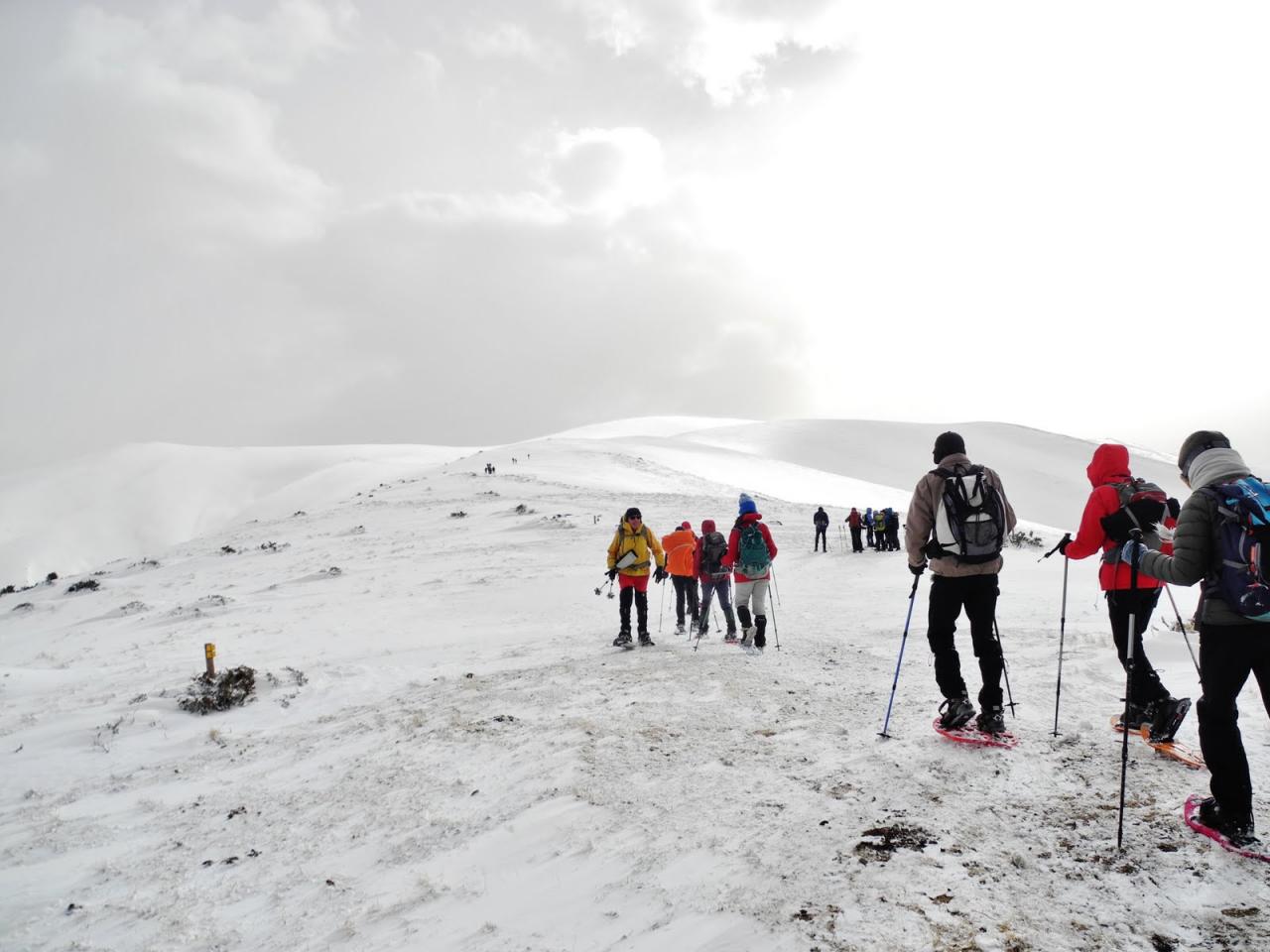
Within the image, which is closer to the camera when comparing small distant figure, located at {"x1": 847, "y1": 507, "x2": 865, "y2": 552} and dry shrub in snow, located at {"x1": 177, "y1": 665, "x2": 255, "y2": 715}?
dry shrub in snow, located at {"x1": 177, "y1": 665, "x2": 255, "y2": 715}

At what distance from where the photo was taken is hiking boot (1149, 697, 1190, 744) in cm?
486

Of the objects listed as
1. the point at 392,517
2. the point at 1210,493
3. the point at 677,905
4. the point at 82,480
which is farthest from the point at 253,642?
the point at 82,480

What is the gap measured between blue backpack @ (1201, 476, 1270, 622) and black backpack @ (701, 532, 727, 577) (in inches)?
291

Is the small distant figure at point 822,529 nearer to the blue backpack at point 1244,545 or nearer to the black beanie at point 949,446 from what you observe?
the black beanie at point 949,446

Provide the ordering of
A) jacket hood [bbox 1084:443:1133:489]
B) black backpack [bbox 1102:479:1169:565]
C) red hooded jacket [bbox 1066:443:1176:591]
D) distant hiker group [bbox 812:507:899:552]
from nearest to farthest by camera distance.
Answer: black backpack [bbox 1102:479:1169:565], red hooded jacket [bbox 1066:443:1176:591], jacket hood [bbox 1084:443:1133:489], distant hiker group [bbox 812:507:899:552]

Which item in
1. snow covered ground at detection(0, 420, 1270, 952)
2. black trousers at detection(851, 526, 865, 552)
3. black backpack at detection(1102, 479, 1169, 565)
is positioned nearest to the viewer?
snow covered ground at detection(0, 420, 1270, 952)

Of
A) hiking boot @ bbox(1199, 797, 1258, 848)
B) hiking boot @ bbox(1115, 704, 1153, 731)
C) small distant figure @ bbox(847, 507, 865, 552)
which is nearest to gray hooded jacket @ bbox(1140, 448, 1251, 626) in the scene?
hiking boot @ bbox(1199, 797, 1258, 848)

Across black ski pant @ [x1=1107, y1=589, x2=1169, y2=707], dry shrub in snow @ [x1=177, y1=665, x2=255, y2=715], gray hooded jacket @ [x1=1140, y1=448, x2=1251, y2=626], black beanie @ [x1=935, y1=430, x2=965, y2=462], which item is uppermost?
black beanie @ [x1=935, y1=430, x2=965, y2=462]

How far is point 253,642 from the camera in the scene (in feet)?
40.2

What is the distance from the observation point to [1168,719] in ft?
16.1

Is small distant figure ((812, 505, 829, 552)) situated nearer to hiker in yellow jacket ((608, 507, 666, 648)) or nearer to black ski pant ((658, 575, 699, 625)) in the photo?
black ski pant ((658, 575, 699, 625))

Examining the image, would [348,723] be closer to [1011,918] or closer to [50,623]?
[1011,918]

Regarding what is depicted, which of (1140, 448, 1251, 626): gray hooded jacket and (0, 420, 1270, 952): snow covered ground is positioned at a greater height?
(1140, 448, 1251, 626): gray hooded jacket

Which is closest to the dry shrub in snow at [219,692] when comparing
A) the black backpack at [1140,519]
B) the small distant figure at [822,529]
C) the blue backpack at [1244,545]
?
the black backpack at [1140,519]
